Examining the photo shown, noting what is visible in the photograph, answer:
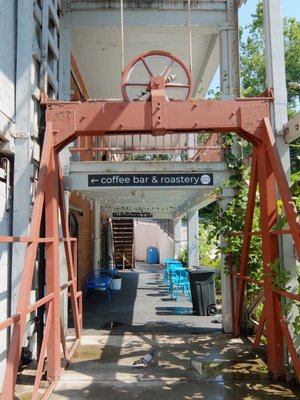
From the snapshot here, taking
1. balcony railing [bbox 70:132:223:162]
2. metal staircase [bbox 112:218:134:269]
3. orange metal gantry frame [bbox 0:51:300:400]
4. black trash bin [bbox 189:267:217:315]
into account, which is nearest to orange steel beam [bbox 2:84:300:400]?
orange metal gantry frame [bbox 0:51:300:400]

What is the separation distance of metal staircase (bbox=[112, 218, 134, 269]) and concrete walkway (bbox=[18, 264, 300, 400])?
15110 mm

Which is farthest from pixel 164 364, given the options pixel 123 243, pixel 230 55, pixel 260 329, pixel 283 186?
pixel 123 243

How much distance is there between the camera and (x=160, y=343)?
7.13m

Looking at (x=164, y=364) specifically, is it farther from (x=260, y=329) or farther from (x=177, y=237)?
(x=177, y=237)

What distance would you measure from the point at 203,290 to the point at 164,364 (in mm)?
3798

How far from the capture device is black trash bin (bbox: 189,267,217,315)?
9594 millimetres

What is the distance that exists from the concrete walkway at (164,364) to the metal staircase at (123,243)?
1511cm

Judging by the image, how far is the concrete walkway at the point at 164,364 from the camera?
494 centimetres

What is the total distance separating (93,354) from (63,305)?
3.82 feet

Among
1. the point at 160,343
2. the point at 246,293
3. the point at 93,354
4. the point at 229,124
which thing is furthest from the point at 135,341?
the point at 229,124

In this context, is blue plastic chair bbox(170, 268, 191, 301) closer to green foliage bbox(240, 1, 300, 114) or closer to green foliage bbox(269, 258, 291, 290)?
green foliage bbox(269, 258, 291, 290)

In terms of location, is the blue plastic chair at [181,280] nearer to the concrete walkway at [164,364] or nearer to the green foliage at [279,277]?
the concrete walkway at [164,364]

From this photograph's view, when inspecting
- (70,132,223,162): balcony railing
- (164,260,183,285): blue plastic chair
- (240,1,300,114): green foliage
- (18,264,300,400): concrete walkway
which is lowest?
(18,264,300,400): concrete walkway

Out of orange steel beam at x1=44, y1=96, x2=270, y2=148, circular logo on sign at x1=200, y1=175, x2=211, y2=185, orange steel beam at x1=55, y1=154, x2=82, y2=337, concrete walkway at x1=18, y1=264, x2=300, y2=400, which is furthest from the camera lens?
circular logo on sign at x1=200, y1=175, x2=211, y2=185
